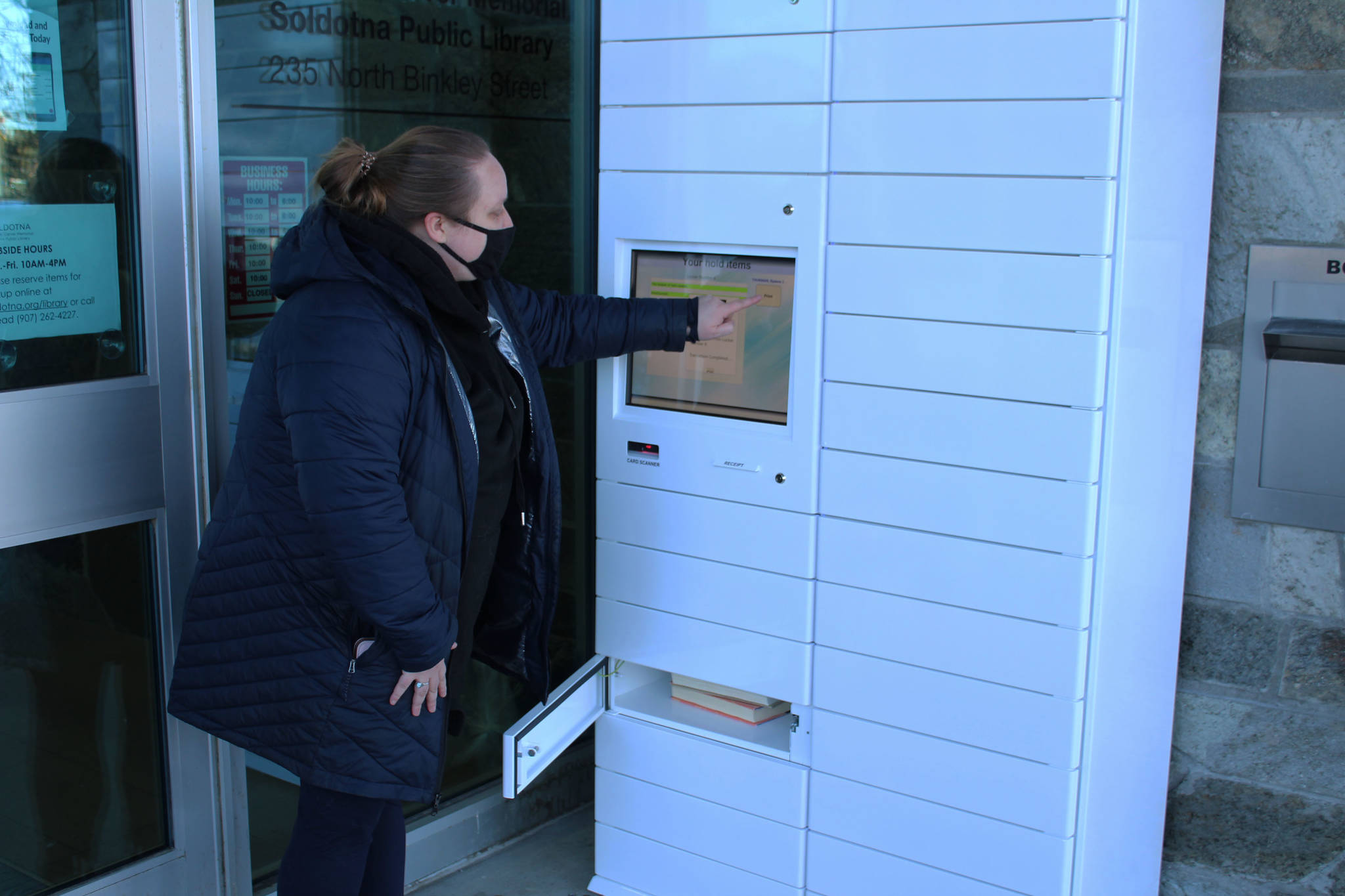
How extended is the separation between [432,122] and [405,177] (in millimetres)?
924

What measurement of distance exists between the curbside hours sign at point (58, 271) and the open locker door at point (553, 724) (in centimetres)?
119

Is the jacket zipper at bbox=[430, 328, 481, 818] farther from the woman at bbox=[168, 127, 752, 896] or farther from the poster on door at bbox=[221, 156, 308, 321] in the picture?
the poster on door at bbox=[221, 156, 308, 321]

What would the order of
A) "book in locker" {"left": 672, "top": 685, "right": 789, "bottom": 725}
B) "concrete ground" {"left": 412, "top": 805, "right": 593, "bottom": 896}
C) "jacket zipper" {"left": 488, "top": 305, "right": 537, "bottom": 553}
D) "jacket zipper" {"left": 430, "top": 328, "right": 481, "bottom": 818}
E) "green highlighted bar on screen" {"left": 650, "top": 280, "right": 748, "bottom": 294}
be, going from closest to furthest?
"jacket zipper" {"left": 430, "top": 328, "right": 481, "bottom": 818} → "jacket zipper" {"left": 488, "top": 305, "right": 537, "bottom": 553} → "green highlighted bar on screen" {"left": 650, "top": 280, "right": 748, "bottom": 294} → "book in locker" {"left": 672, "top": 685, "right": 789, "bottom": 725} → "concrete ground" {"left": 412, "top": 805, "right": 593, "bottom": 896}

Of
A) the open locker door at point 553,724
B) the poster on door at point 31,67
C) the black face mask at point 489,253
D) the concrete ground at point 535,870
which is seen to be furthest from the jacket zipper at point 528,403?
the concrete ground at point 535,870

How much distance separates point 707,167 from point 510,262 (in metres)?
0.87

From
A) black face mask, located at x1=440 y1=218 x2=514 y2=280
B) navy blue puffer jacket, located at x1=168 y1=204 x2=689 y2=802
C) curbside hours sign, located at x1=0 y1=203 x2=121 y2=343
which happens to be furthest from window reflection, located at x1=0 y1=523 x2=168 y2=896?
black face mask, located at x1=440 y1=218 x2=514 y2=280

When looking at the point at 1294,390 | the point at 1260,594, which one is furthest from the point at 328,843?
the point at 1294,390

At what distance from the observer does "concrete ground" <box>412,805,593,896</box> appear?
313 centimetres

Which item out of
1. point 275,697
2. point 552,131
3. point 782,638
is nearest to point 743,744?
point 782,638

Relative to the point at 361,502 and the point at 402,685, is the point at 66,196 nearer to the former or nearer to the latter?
the point at 361,502

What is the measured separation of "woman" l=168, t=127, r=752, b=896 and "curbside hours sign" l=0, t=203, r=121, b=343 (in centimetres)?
45

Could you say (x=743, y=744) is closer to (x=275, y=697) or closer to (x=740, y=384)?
(x=740, y=384)

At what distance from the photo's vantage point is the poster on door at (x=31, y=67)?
2121 millimetres

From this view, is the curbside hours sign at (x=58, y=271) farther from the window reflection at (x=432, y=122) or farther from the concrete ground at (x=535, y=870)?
the concrete ground at (x=535, y=870)
